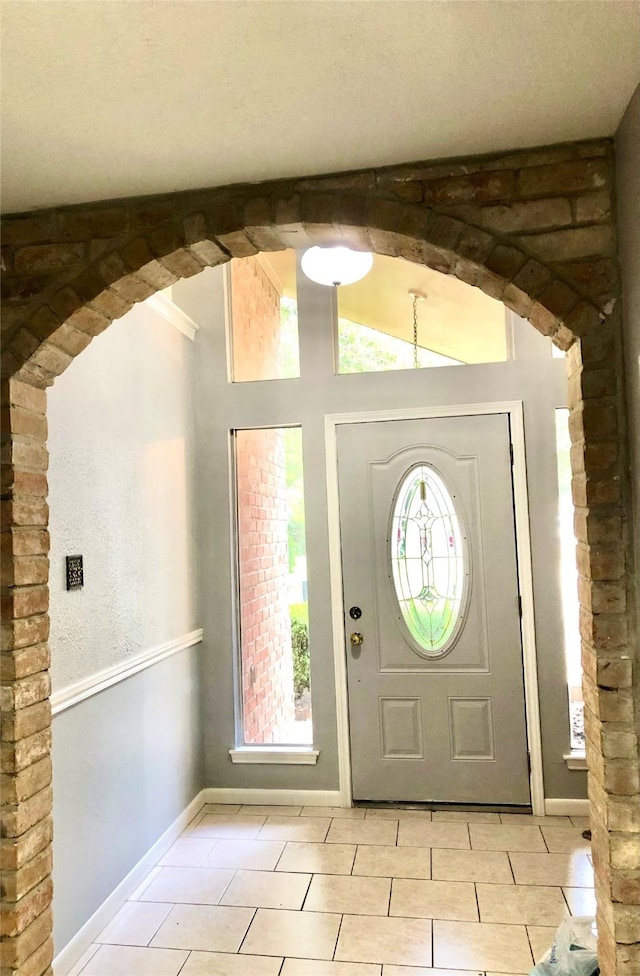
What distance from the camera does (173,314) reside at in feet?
10.6

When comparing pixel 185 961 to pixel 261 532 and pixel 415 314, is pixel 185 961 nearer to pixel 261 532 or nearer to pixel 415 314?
pixel 261 532

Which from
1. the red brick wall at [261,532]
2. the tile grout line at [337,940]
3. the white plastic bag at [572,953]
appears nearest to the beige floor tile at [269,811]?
the red brick wall at [261,532]

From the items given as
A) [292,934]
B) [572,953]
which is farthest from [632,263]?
[292,934]

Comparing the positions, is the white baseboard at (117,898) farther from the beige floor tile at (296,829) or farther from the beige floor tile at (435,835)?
the beige floor tile at (435,835)

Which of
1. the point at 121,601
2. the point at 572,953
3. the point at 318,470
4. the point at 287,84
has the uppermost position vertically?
the point at 287,84

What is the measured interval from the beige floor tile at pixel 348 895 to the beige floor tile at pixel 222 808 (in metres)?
0.77

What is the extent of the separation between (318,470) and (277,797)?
1708 millimetres

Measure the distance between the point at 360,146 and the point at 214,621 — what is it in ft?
8.27

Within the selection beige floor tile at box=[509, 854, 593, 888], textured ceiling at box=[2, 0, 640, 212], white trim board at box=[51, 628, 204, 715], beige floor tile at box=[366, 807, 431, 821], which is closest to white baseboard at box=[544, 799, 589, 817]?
beige floor tile at box=[509, 854, 593, 888]

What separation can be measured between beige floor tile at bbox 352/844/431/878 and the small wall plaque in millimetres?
1647

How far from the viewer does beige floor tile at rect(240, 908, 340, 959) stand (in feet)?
7.25

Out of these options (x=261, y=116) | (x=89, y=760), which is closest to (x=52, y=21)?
(x=261, y=116)

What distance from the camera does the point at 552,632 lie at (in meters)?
3.16

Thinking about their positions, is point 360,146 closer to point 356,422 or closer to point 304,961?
point 356,422
